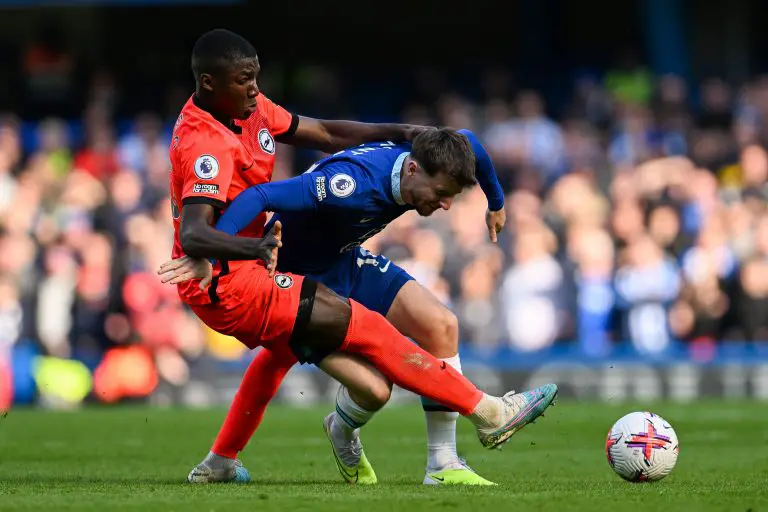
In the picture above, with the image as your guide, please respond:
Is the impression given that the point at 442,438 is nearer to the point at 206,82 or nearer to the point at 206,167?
the point at 206,167

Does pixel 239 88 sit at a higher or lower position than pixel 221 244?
higher

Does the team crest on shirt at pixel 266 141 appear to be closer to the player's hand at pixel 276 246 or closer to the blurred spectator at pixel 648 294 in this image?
the player's hand at pixel 276 246

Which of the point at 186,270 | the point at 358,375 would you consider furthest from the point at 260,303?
the point at 358,375

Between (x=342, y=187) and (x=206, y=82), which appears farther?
(x=206, y=82)

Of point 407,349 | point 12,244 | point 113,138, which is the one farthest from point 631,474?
point 113,138

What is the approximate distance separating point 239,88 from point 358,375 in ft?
5.21

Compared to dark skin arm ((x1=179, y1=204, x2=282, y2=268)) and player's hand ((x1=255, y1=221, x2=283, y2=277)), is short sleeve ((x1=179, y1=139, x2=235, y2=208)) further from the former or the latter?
player's hand ((x1=255, y1=221, x2=283, y2=277))

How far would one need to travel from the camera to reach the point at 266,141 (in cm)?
758

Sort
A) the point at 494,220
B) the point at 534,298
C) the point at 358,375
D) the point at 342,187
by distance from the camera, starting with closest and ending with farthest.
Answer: the point at 342,187 → the point at 358,375 → the point at 494,220 → the point at 534,298

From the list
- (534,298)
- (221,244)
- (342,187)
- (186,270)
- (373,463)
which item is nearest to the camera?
(221,244)

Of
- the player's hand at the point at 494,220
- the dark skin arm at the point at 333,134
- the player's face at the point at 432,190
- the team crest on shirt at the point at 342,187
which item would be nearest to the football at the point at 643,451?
the player's hand at the point at 494,220

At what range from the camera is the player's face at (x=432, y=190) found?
6.91 meters

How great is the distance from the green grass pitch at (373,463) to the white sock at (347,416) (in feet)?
0.96

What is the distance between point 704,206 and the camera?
51.6 feet
